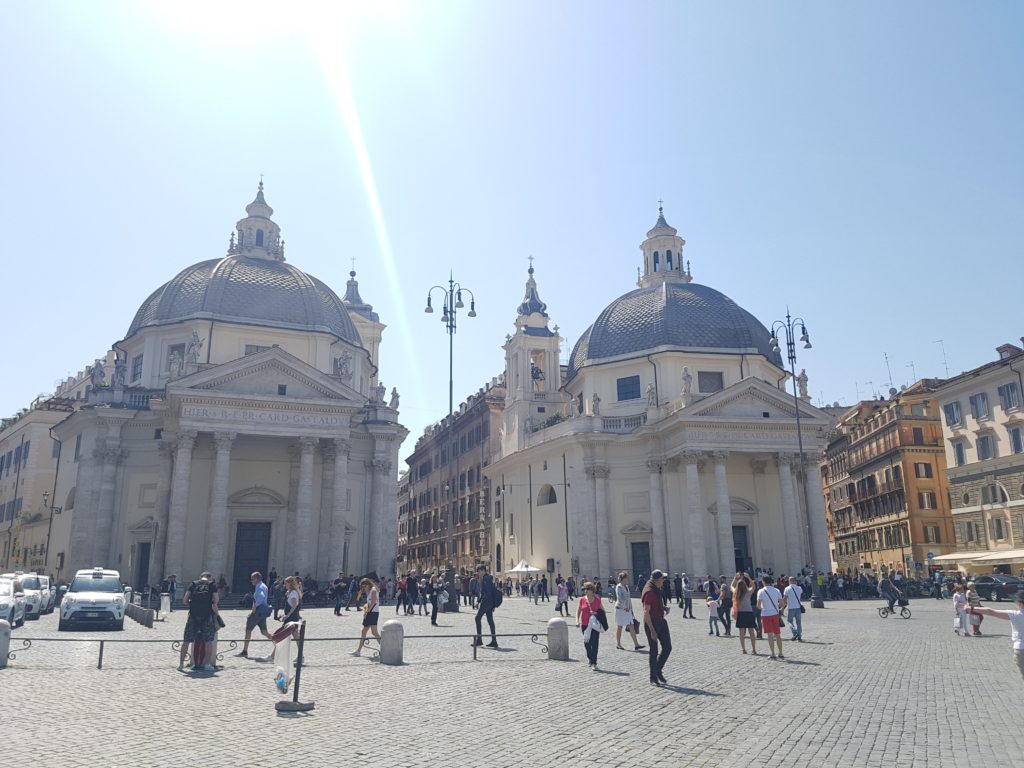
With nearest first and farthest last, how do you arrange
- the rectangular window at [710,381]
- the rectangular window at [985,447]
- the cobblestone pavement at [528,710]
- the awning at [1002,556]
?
1. the cobblestone pavement at [528,710]
2. the awning at [1002,556]
3. the rectangular window at [985,447]
4. the rectangular window at [710,381]

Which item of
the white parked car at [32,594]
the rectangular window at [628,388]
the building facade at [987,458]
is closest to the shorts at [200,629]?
the white parked car at [32,594]

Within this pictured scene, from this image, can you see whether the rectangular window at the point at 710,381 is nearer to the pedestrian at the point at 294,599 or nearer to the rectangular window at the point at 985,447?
the rectangular window at the point at 985,447

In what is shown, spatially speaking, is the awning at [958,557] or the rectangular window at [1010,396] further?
the rectangular window at [1010,396]

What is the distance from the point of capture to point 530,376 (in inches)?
2281

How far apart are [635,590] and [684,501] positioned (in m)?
5.79

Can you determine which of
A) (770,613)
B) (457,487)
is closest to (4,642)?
(770,613)

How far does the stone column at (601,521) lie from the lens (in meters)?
45.7

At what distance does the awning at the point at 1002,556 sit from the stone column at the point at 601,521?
19565 mm

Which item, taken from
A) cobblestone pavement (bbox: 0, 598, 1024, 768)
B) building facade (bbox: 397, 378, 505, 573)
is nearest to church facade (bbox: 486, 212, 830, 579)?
building facade (bbox: 397, 378, 505, 573)

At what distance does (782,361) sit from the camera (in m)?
53.2

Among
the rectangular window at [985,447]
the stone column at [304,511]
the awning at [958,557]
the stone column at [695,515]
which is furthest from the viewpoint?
the rectangular window at [985,447]

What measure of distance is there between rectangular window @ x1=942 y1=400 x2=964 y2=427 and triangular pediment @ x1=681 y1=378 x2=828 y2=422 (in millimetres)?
11197

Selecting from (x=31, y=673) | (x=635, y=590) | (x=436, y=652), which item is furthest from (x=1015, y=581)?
(x=31, y=673)

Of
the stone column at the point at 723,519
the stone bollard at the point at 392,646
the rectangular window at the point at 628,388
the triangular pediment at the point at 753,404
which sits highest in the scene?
the rectangular window at the point at 628,388
